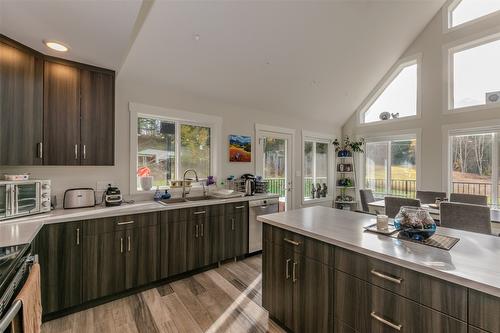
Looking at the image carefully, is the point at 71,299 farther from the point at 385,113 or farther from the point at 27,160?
the point at 385,113

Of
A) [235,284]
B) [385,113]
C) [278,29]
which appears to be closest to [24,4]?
[278,29]

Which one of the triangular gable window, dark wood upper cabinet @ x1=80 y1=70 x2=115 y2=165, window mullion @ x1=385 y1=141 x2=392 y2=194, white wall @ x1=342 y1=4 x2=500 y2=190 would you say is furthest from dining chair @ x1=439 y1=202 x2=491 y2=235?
dark wood upper cabinet @ x1=80 y1=70 x2=115 y2=165

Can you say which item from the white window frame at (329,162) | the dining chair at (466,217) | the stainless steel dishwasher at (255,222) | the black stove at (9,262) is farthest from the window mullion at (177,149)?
the dining chair at (466,217)

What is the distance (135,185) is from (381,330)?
288 cm

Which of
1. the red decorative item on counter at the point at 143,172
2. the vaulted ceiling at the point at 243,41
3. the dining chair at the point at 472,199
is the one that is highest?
the vaulted ceiling at the point at 243,41

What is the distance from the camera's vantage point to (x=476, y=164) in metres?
3.86

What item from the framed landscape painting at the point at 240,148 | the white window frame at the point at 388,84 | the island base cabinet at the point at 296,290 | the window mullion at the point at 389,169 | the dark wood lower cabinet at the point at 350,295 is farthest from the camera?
the window mullion at the point at 389,169

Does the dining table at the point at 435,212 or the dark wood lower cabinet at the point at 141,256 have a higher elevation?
the dining table at the point at 435,212

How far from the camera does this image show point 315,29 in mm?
3053

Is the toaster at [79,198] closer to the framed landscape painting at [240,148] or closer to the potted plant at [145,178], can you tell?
the potted plant at [145,178]

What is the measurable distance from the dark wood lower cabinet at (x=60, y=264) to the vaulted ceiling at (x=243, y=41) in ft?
5.70

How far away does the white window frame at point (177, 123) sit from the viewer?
2852 mm

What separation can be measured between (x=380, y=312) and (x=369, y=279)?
173mm

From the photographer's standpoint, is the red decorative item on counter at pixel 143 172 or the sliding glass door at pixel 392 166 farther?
the sliding glass door at pixel 392 166
